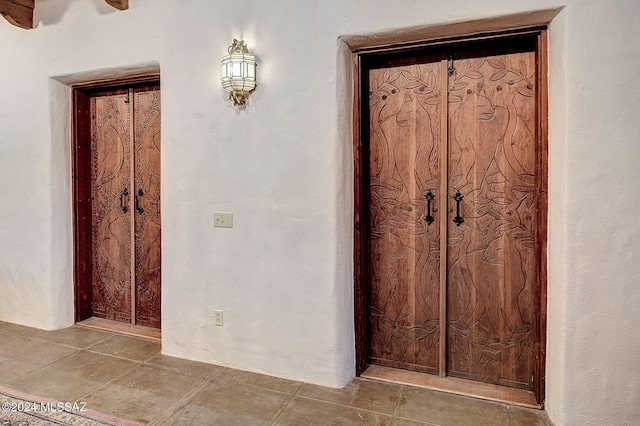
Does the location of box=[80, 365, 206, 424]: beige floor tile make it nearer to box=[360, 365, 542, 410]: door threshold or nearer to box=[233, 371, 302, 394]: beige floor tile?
box=[233, 371, 302, 394]: beige floor tile

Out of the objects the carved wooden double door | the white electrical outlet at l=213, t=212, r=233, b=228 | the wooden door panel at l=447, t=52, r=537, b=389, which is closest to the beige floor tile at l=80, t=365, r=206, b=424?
the white electrical outlet at l=213, t=212, r=233, b=228

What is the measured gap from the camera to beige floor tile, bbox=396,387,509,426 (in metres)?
1.94

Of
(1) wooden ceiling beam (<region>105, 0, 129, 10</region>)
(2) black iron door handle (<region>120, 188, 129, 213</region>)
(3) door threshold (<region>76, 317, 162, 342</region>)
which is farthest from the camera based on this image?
(2) black iron door handle (<region>120, 188, 129, 213</region>)

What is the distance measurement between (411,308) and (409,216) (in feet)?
1.89

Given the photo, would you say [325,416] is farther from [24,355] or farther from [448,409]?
[24,355]

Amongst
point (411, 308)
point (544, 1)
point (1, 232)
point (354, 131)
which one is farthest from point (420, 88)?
point (1, 232)

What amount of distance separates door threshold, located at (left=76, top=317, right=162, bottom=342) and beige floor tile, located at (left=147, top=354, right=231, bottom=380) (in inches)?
12.6

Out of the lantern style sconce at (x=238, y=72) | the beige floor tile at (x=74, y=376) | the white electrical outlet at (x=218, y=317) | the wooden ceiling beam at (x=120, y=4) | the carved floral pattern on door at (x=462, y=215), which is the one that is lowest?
the beige floor tile at (x=74, y=376)

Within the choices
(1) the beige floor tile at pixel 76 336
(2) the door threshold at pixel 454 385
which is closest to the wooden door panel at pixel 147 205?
(1) the beige floor tile at pixel 76 336

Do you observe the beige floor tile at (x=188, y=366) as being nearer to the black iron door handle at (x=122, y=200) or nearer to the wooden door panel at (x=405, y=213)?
the wooden door panel at (x=405, y=213)

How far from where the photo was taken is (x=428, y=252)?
232 cm

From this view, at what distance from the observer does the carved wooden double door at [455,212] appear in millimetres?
2139

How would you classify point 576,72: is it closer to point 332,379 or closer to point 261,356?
point 332,379

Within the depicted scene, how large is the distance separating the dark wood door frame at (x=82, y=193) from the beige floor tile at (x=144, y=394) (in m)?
1.21
